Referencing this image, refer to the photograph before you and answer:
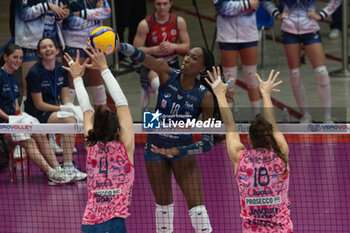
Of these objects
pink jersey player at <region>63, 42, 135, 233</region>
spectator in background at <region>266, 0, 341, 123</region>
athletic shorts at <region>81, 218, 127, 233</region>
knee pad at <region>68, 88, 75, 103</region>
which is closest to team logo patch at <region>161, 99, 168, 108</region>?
pink jersey player at <region>63, 42, 135, 233</region>

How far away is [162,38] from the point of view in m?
9.33

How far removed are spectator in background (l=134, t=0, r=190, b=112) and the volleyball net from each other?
1.40 meters

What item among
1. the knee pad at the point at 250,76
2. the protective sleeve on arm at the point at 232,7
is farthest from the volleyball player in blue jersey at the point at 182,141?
A: the knee pad at the point at 250,76

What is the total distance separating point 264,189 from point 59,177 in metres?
4.34

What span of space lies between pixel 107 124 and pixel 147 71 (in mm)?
3134

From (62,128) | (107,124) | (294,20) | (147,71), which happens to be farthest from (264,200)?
(294,20)

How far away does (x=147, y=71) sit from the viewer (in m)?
9.04

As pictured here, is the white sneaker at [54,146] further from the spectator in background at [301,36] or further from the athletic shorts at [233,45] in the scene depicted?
the spectator in background at [301,36]

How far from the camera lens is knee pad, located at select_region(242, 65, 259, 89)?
34.9ft

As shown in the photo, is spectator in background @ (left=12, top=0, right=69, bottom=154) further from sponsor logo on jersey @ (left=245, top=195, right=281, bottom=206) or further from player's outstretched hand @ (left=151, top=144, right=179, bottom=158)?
sponsor logo on jersey @ (left=245, top=195, right=281, bottom=206)

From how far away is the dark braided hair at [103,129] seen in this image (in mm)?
5941

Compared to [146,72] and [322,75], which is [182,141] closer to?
[146,72]

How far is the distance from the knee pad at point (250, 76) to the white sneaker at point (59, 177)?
117 inches

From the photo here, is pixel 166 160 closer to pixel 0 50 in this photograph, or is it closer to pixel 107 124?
pixel 107 124
